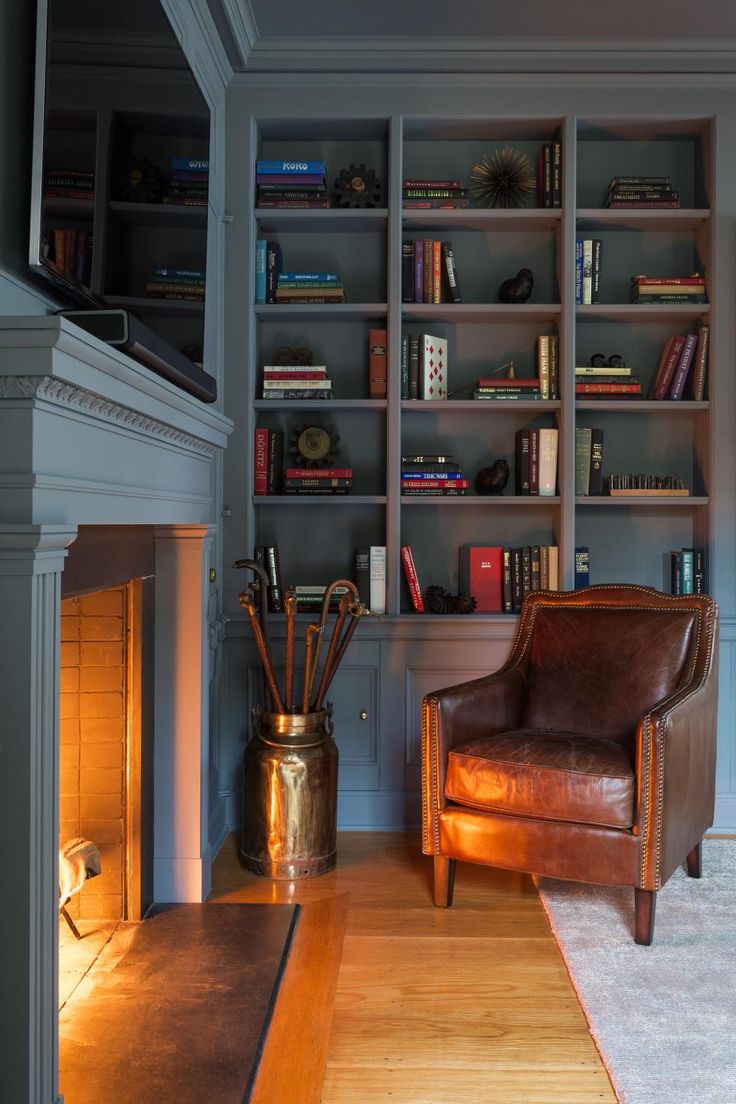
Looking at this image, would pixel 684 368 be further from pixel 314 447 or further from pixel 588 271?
pixel 314 447

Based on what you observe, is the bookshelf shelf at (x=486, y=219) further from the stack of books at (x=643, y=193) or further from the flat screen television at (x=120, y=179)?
the flat screen television at (x=120, y=179)

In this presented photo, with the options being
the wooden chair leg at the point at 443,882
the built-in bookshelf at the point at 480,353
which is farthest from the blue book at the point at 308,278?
the wooden chair leg at the point at 443,882

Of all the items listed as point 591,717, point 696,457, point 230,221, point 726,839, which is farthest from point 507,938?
point 230,221

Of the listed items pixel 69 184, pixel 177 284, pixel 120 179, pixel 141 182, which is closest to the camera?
pixel 69 184

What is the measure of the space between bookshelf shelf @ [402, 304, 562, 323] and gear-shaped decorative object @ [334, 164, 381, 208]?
404mm

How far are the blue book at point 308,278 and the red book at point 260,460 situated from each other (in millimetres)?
549

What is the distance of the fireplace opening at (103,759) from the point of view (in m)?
2.37

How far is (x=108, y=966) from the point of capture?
2.21 m

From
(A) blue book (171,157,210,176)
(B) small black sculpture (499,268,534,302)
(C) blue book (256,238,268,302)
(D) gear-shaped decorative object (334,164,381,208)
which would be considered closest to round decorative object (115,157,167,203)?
(A) blue book (171,157,210,176)

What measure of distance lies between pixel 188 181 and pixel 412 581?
1.57 metres

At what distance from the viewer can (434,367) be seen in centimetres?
344

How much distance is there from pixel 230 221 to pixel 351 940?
2413mm

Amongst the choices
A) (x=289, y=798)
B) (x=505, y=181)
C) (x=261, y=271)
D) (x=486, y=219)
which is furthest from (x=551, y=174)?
(x=289, y=798)

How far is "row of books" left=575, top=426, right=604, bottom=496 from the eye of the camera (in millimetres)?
3416
